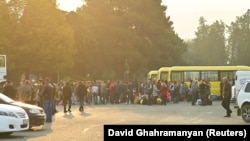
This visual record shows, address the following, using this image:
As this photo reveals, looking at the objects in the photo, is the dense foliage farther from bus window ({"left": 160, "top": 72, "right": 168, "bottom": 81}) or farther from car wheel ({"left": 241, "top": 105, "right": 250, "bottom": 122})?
car wheel ({"left": 241, "top": 105, "right": 250, "bottom": 122})

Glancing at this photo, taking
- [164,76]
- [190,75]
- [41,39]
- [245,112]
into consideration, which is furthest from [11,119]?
[41,39]

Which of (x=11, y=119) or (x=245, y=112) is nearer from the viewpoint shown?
(x=11, y=119)

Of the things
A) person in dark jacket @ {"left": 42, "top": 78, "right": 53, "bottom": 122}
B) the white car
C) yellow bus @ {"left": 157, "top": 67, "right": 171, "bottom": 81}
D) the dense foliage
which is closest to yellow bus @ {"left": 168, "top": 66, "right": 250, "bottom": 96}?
yellow bus @ {"left": 157, "top": 67, "right": 171, "bottom": 81}

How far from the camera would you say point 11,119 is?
17.8 metres

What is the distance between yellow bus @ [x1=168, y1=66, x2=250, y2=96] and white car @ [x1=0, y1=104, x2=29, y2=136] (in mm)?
37229

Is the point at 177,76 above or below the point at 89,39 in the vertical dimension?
below

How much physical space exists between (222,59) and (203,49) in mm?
5331

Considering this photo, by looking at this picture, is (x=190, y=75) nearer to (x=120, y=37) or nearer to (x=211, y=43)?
(x=120, y=37)

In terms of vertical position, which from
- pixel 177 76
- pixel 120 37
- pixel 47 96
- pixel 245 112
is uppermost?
pixel 120 37

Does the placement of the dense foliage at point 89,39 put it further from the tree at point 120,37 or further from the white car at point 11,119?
the white car at point 11,119

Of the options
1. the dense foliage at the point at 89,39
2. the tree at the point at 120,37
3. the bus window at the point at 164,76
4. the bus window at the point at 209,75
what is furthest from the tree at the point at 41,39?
the bus window at the point at 209,75

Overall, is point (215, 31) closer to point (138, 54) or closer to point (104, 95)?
point (138, 54)

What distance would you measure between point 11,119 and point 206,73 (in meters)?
39.1

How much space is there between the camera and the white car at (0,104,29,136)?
57.8 ft
